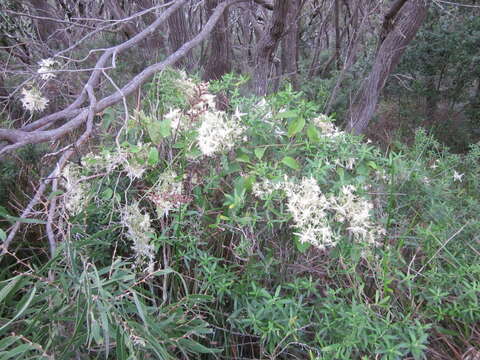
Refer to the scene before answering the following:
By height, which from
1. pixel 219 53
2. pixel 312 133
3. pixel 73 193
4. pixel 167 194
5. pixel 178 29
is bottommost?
pixel 219 53

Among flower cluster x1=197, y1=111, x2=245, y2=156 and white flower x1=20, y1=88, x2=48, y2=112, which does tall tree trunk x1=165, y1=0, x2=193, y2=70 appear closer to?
white flower x1=20, y1=88, x2=48, y2=112

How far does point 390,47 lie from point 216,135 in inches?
178

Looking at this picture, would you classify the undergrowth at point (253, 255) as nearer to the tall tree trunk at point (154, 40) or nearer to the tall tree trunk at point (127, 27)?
the tall tree trunk at point (154, 40)

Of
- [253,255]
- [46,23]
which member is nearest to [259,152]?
[253,255]

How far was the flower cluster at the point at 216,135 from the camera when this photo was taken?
4.99ft

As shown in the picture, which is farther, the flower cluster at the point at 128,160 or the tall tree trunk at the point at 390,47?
the tall tree trunk at the point at 390,47

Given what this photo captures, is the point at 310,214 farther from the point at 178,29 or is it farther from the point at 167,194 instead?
the point at 178,29

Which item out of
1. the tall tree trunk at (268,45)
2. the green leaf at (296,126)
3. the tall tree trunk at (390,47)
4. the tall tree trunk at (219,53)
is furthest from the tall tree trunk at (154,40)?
the green leaf at (296,126)

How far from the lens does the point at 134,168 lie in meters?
1.56

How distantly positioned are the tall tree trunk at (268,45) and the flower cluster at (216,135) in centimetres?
297

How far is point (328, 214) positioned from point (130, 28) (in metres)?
5.15

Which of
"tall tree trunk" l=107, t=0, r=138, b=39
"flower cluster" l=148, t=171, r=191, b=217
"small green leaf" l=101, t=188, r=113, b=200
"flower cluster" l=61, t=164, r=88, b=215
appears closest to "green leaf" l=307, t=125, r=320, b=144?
"flower cluster" l=148, t=171, r=191, b=217

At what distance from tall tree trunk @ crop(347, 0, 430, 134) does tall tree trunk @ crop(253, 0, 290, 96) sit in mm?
1137

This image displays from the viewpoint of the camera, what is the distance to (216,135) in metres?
1.52
